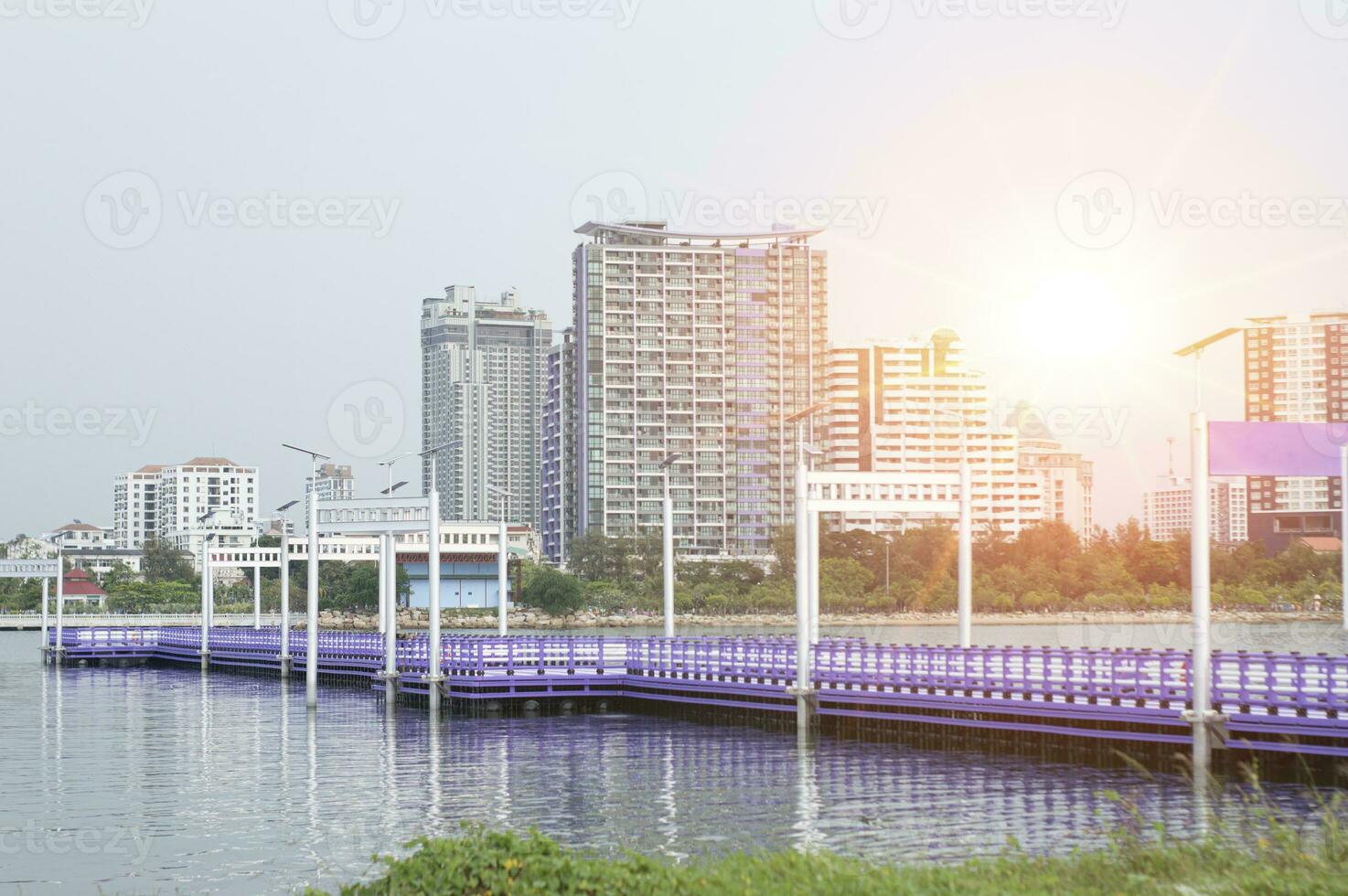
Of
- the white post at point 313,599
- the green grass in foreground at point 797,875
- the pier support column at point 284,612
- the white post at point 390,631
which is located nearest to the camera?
the green grass in foreground at point 797,875

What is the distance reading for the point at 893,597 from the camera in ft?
478

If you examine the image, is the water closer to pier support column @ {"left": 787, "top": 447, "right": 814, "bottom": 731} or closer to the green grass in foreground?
pier support column @ {"left": 787, "top": 447, "right": 814, "bottom": 731}

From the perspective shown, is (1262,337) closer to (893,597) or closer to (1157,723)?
(893,597)

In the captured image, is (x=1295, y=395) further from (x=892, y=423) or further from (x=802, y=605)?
(x=802, y=605)

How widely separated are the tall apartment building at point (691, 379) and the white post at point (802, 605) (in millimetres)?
137490

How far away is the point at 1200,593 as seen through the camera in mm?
30391

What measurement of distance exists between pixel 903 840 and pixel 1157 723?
36.8 feet

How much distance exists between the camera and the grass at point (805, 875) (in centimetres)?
1278

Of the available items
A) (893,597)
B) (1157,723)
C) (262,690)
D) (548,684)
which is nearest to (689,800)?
(1157,723)

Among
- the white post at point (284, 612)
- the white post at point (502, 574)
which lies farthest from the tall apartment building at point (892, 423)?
the white post at point (502, 574)

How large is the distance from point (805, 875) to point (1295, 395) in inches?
6001

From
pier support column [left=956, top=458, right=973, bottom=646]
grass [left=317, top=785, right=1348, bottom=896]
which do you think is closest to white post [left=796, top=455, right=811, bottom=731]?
pier support column [left=956, top=458, right=973, bottom=646]

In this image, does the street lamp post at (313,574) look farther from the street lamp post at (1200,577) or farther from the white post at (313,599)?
the street lamp post at (1200,577)

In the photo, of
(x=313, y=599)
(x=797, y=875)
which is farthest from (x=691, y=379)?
(x=797, y=875)
